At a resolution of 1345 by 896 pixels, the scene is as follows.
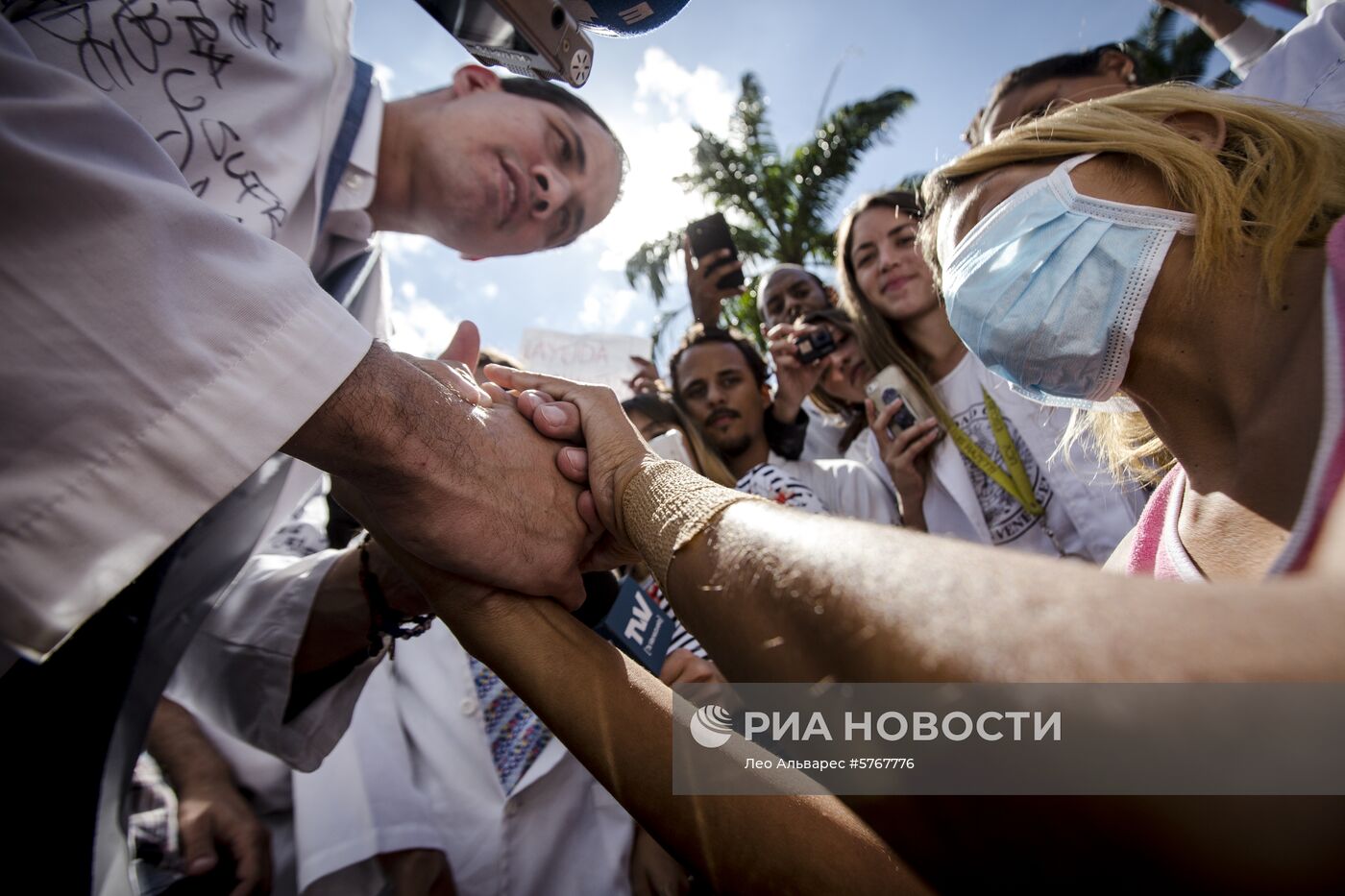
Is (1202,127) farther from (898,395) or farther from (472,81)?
(472,81)

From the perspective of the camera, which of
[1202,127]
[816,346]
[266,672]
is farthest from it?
[816,346]

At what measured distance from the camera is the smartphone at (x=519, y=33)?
112 centimetres

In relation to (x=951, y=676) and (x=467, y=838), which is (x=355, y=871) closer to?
(x=467, y=838)

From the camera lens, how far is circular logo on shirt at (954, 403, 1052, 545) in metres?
2.35

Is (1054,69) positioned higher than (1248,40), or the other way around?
(1248,40)

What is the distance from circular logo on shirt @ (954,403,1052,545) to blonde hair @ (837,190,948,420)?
213 millimetres

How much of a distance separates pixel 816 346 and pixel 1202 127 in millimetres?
2144

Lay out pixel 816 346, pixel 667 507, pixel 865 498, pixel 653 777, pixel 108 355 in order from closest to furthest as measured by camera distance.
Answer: pixel 108 355
pixel 667 507
pixel 653 777
pixel 865 498
pixel 816 346

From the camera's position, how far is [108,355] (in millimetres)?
786

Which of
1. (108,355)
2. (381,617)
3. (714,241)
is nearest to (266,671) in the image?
(381,617)

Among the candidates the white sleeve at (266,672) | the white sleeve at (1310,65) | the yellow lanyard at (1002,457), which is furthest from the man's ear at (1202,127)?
the white sleeve at (266,672)

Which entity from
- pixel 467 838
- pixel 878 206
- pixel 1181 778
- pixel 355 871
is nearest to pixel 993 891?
pixel 1181 778

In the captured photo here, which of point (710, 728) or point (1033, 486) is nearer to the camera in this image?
point (710, 728)

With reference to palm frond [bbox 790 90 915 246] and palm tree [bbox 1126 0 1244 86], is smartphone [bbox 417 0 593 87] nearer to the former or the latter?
palm frond [bbox 790 90 915 246]
